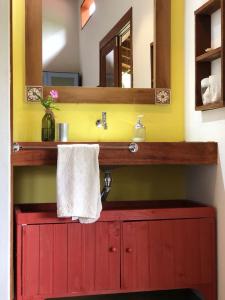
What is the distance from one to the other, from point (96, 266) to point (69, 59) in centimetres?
123

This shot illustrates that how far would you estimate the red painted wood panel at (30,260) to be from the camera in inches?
87.7

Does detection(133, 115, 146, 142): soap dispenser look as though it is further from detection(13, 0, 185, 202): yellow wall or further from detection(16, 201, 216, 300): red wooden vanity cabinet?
detection(16, 201, 216, 300): red wooden vanity cabinet

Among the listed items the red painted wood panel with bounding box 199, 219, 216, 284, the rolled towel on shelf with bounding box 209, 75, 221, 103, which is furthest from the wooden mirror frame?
the red painted wood panel with bounding box 199, 219, 216, 284

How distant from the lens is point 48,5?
2.74m

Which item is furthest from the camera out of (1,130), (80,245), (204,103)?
(204,103)

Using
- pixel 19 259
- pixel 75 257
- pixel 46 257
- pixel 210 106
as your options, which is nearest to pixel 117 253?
pixel 75 257

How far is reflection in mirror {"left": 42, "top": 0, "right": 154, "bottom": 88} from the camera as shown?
8.93ft

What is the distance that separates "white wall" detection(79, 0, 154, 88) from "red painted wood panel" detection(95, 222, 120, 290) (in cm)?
94

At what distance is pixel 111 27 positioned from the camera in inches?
110

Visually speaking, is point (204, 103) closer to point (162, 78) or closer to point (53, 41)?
point (162, 78)

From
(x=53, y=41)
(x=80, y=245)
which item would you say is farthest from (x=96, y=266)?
(x=53, y=41)

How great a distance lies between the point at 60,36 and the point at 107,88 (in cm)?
42

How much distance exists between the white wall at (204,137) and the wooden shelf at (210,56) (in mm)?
95

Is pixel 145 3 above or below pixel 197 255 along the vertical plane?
above
